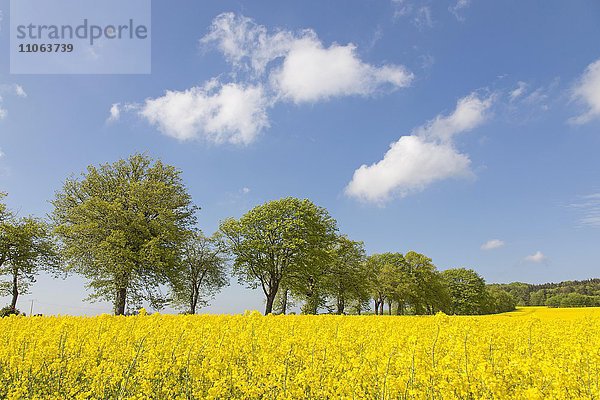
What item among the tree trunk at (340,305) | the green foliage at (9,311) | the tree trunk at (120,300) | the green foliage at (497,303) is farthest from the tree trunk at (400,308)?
the green foliage at (9,311)

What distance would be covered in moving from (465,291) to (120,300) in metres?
64.7

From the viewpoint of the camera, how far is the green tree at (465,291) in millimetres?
71875

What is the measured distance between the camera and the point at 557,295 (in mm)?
104688

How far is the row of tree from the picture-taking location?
26.4m

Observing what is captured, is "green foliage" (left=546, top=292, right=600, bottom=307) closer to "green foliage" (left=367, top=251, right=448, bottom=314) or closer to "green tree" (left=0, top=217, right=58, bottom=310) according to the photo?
"green foliage" (left=367, top=251, right=448, bottom=314)

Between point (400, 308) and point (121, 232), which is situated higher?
point (121, 232)

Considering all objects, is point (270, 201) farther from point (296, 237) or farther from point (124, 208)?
point (124, 208)

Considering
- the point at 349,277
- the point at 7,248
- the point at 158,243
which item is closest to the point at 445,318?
the point at 158,243

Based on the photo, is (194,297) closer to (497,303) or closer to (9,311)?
(9,311)

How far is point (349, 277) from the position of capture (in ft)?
131

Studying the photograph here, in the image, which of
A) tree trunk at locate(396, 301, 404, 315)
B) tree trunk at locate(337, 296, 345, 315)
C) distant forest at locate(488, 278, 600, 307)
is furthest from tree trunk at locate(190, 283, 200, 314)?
distant forest at locate(488, 278, 600, 307)

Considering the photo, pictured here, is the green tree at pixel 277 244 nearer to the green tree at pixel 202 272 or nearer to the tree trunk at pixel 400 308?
the green tree at pixel 202 272

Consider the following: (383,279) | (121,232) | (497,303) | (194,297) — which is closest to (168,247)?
(121,232)

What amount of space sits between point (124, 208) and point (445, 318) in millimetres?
25055
